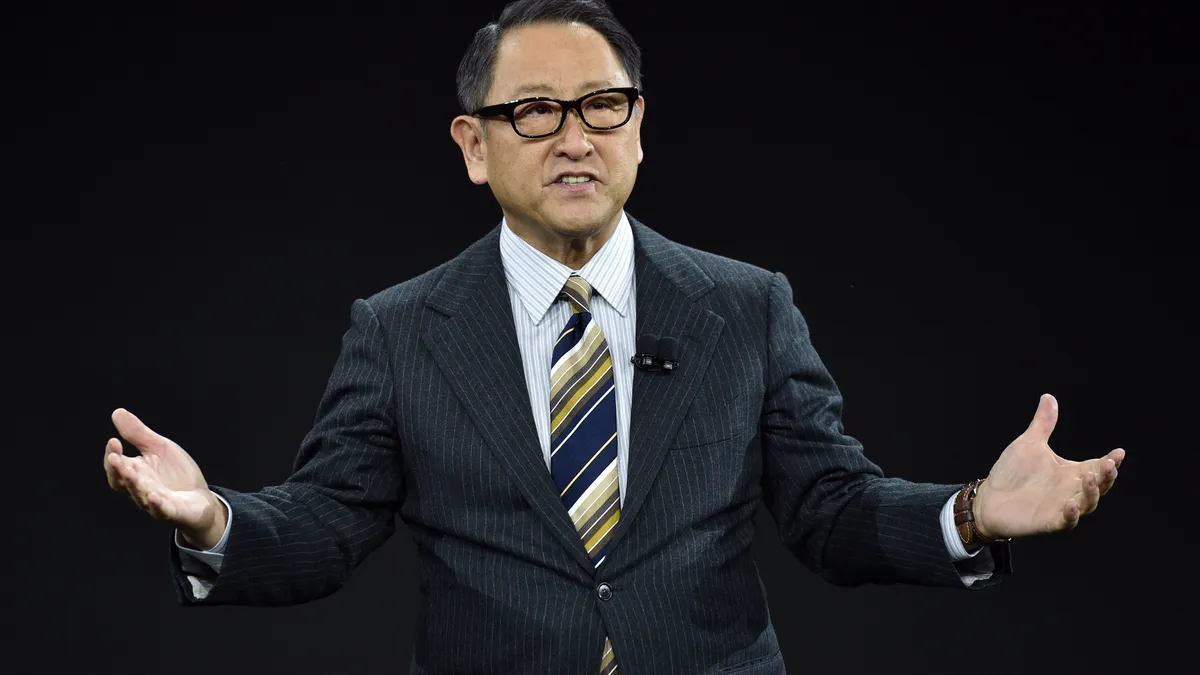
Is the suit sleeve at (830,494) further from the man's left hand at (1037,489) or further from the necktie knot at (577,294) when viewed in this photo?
the necktie knot at (577,294)

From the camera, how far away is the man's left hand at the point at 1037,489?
229cm

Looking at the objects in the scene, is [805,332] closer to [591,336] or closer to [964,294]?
[591,336]

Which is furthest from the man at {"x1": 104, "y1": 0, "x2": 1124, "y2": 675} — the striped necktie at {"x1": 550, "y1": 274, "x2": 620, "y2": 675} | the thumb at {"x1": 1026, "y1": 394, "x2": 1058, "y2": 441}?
the thumb at {"x1": 1026, "y1": 394, "x2": 1058, "y2": 441}

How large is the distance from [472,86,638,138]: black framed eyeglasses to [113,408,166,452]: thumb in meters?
0.79

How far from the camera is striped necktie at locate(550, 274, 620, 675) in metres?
2.59

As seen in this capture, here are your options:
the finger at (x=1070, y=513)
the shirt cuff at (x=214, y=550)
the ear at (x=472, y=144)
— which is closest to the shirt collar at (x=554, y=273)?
the ear at (x=472, y=144)

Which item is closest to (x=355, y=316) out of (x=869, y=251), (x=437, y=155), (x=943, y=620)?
(x=437, y=155)

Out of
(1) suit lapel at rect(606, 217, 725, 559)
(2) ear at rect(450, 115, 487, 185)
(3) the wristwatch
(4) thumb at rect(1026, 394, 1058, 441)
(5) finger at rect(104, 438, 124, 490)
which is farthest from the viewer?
(2) ear at rect(450, 115, 487, 185)

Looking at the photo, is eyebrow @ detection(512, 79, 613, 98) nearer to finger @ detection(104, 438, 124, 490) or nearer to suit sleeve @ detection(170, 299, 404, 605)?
suit sleeve @ detection(170, 299, 404, 605)

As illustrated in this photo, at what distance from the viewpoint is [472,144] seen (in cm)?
282

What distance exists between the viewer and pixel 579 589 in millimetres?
2539

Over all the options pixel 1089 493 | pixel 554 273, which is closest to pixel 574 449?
pixel 554 273

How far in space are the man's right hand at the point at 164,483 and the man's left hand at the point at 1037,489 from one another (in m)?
1.19

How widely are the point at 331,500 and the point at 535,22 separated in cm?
88
